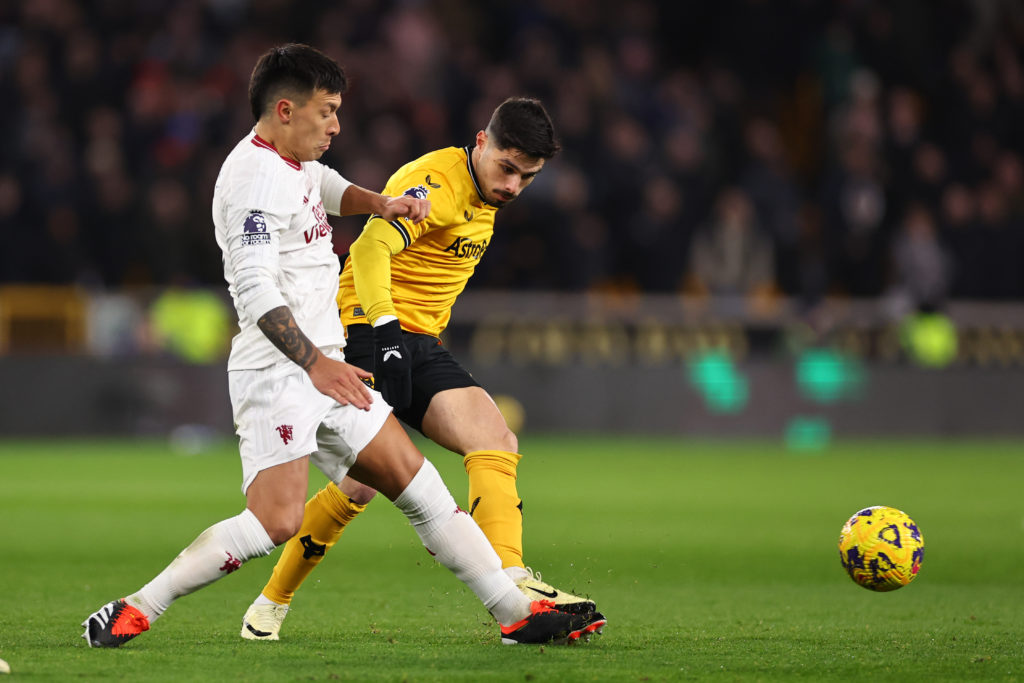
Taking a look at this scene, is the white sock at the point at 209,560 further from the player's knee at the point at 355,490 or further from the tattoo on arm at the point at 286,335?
the player's knee at the point at 355,490

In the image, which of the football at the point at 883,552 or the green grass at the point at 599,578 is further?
the football at the point at 883,552

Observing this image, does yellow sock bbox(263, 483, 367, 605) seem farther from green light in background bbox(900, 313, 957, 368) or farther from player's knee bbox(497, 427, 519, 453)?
green light in background bbox(900, 313, 957, 368)

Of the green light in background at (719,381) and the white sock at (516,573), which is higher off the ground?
the green light in background at (719,381)

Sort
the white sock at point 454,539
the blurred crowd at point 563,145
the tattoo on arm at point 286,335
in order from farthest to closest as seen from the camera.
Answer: the blurred crowd at point 563,145
the white sock at point 454,539
the tattoo on arm at point 286,335

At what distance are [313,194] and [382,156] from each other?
35.3 feet

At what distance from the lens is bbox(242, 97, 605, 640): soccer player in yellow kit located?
5355mm

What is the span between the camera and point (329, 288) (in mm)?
5078

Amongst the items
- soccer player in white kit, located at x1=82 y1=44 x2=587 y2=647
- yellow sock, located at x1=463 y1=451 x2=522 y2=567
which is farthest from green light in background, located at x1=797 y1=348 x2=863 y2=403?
soccer player in white kit, located at x1=82 y1=44 x2=587 y2=647

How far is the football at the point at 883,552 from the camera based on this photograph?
588 centimetres

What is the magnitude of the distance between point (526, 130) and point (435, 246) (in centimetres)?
63

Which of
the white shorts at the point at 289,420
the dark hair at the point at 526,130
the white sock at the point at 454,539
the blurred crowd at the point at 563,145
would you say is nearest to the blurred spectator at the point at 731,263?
the blurred crowd at the point at 563,145

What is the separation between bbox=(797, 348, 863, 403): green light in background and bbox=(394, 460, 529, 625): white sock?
1134 cm

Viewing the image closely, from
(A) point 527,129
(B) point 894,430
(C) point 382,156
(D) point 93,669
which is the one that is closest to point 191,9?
(C) point 382,156

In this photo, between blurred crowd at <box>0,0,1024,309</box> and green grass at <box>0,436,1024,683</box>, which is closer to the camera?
green grass at <box>0,436,1024,683</box>
